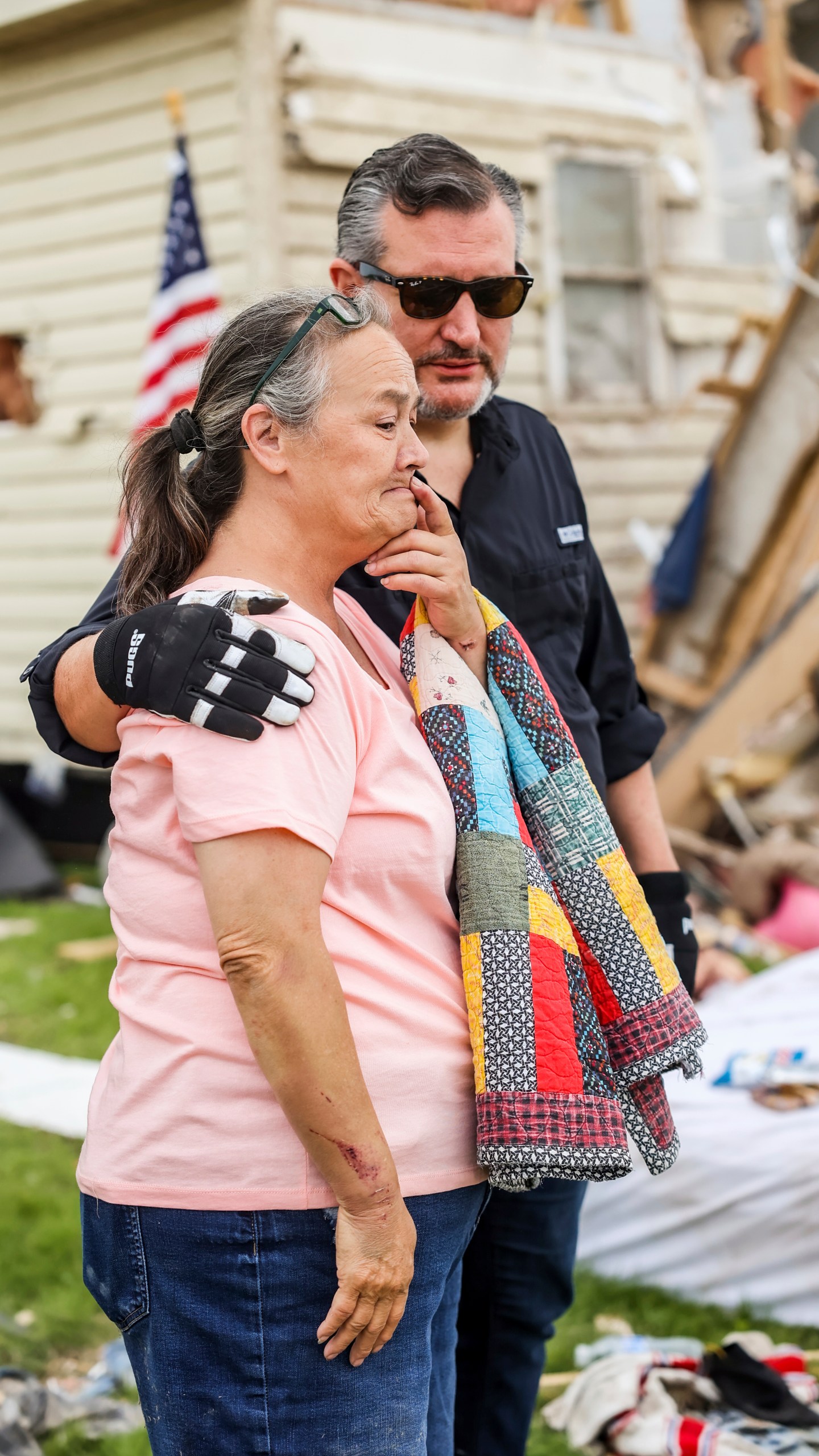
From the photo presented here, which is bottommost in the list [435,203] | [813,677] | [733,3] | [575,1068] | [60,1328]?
[60,1328]

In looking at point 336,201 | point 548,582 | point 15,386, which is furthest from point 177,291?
point 548,582

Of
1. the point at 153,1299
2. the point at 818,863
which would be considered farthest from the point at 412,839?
the point at 818,863

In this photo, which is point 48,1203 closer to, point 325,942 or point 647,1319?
point 647,1319

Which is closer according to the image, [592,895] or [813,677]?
[592,895]

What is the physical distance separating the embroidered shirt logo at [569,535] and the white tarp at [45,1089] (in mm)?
3153

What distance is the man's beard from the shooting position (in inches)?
82.2

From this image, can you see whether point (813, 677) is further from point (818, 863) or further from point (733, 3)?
point (733, 3)

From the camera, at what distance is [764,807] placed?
284 inches

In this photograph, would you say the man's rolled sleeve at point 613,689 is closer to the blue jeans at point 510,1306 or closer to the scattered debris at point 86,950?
the blue jeans at point 510,1306

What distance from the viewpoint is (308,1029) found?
139cm

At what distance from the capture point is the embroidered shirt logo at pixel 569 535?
7.43ft

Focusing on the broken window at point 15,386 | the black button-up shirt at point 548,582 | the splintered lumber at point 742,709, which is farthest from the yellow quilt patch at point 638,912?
the broken window at point 15,386

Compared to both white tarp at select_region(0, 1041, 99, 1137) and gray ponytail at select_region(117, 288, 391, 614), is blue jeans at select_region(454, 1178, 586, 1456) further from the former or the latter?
white tarp at select_region(0, 1041, 99, 1137)

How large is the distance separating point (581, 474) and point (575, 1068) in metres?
7.75
